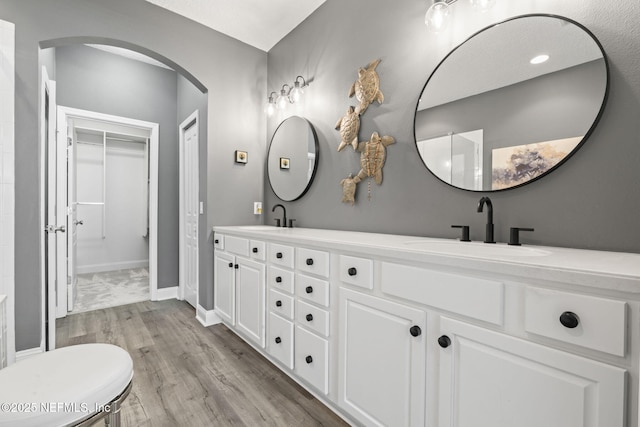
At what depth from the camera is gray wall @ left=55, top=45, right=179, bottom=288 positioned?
121 inches

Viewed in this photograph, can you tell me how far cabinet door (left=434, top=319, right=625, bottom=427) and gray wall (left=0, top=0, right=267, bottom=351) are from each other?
7.74 ft

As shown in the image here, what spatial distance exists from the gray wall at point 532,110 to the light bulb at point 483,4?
393 mm

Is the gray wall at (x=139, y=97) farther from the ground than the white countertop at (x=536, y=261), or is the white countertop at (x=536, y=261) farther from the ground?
the gray wall at (x=139, y=97)

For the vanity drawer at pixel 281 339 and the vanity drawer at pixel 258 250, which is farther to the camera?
the vanity drawer at pixel 258 250

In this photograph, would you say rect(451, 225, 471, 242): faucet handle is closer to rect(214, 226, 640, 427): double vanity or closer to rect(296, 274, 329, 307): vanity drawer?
rect(214, 226, 640, 427): double vanity

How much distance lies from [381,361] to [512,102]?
1.31 metres

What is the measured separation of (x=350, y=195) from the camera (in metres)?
2.08

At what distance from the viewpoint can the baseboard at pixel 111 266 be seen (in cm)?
469

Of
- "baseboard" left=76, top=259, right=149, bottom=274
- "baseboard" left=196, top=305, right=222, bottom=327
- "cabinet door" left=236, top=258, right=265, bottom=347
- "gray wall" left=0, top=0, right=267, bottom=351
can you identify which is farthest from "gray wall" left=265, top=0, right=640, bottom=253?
"baseboard" left=76, top=259, right=149, bottom=274

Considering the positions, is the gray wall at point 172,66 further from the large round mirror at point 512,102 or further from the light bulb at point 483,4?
the light bulb at point 483,4

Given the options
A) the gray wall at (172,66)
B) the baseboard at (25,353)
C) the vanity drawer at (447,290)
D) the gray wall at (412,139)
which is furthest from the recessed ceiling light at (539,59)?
the baseboard at (25,353)

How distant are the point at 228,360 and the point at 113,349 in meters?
1.13

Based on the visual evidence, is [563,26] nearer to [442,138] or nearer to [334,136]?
[442,138]

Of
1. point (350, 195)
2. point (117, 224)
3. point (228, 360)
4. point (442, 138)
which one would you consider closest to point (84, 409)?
point (228, 360)
